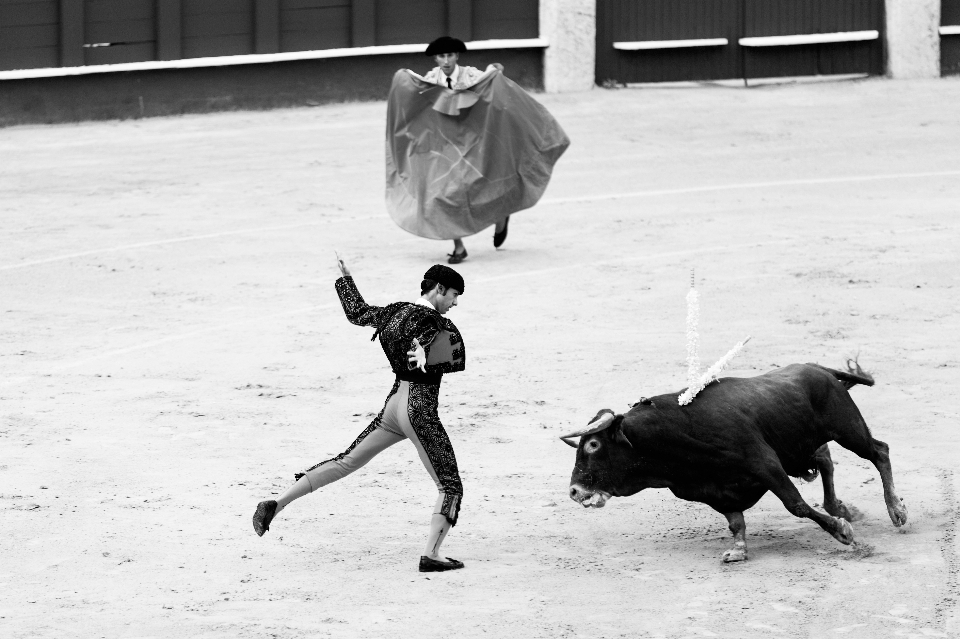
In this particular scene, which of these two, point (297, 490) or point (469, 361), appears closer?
point (297, 490)

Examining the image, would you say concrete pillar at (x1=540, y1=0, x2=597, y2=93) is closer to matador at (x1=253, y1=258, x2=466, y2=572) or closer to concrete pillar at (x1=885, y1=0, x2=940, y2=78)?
concrete pillar at (x1=885, y1=0, x2=940, y2=78)

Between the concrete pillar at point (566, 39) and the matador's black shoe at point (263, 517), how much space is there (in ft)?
42.9

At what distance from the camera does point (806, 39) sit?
19031 millimetres

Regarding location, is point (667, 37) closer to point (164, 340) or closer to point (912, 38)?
point (912, 38)

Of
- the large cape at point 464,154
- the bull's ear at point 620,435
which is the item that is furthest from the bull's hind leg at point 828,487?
the large cape at point 464,154

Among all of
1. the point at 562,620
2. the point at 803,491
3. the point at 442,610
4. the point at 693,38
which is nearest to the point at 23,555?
the point at 442,610

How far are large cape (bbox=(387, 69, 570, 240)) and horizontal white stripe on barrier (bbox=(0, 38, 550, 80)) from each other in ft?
20.3

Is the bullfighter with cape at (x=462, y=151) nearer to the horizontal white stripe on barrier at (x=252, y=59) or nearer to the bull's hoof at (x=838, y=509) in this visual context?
the bull's hoof at (x=838, y=509)

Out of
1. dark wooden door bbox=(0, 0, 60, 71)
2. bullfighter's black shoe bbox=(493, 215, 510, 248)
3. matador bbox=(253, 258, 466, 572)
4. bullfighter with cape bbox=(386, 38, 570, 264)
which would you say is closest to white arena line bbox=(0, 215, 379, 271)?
bullfighter with cape bbox=(386, 38, 570, 264)

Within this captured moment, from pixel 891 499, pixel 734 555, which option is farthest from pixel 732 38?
pixel 734 555

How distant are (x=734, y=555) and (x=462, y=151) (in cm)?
630

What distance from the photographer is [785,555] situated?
601 centimetres

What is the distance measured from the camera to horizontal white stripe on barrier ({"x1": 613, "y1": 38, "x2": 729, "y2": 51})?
18812 mm

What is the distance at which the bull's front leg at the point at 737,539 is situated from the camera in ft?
19.3
